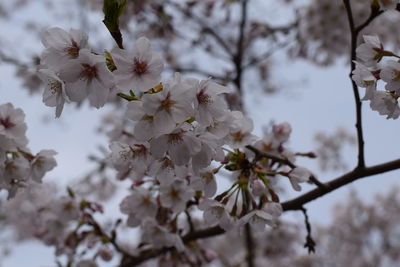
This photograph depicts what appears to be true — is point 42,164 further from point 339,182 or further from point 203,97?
point 339,182

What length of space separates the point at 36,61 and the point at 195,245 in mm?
3546

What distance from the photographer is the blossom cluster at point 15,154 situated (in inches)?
67.3

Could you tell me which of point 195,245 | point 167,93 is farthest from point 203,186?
point 195,245

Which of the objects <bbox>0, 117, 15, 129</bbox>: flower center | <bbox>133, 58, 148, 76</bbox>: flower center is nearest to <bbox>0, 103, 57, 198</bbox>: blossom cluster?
<bbox>0, 117, 15, 129</bbox>: flower center

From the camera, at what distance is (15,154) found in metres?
1.81

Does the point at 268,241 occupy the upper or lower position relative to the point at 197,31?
lower

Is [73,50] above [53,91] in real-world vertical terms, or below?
above

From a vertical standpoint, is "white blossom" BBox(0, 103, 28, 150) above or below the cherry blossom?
below

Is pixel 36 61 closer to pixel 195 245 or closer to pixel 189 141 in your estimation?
pixel 195 245

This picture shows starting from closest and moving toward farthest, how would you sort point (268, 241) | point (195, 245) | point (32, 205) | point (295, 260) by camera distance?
1. point (195, 245)
2. point (32, 205)
3. point (268, 241)
4. point (295, 260)

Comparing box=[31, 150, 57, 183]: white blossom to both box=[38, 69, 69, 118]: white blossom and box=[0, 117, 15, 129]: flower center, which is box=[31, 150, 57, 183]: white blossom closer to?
box=[0, 117, 15, 129]: flower center

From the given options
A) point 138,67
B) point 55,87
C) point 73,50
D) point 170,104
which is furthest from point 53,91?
point 170,104

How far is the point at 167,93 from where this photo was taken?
1188 millimetres

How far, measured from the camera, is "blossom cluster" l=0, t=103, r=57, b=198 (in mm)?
1709
